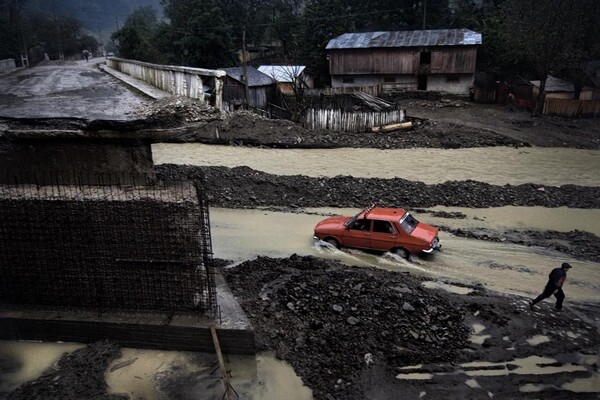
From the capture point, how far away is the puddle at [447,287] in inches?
416

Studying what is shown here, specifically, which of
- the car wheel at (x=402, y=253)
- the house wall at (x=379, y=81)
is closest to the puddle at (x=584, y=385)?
the car wheel at (x=402, y=253)

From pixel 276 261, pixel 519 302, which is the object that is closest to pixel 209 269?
pixel 276 261

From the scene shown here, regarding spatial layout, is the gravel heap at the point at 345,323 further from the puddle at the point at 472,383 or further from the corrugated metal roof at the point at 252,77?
the corrugated metal roof at the point at 252,77

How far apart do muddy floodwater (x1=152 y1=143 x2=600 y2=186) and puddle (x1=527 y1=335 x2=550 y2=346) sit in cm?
1180

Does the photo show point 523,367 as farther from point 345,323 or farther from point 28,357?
point 28,357

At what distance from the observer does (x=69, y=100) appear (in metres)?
7.59

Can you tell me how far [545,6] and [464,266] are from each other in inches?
916

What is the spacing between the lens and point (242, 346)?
280 inches

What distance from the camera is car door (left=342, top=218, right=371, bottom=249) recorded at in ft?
40.8

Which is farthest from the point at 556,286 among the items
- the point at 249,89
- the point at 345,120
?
the point at 249,89

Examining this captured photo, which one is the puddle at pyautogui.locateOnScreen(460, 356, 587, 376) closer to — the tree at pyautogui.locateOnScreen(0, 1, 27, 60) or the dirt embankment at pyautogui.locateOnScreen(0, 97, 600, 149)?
the dirt embankment at pyautogui.locateOnScreen(0, 97, 600, 149)

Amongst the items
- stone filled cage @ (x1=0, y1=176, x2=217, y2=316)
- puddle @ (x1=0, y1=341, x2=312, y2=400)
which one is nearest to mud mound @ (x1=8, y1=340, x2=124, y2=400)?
puddle @ (x1=0, y1=341, x2=312, y2=400)

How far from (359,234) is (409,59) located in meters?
27.7

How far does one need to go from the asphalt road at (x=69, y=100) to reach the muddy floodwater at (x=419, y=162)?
12.2 m
